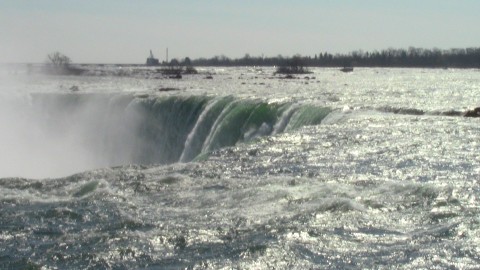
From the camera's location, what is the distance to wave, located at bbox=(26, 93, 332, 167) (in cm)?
2355

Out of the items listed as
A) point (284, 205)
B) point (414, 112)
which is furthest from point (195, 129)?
point (284, 205)

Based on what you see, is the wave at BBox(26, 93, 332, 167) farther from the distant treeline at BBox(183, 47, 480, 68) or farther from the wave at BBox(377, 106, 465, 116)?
the distant treeline at BBox(183, 47, 480, 68)

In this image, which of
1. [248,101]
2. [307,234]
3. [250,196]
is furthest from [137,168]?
[248,101]

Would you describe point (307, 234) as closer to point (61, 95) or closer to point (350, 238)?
point (350, 238)

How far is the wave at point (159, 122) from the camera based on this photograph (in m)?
23.5

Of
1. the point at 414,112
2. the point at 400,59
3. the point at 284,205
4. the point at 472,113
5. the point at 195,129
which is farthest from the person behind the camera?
the point at 400,59

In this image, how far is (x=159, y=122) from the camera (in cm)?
3003

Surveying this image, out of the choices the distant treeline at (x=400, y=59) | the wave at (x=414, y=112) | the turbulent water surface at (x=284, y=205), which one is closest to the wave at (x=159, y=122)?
the turbulent water surface at (x=284, y=205)

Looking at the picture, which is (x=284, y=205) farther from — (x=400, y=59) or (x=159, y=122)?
(x=400, y=59)

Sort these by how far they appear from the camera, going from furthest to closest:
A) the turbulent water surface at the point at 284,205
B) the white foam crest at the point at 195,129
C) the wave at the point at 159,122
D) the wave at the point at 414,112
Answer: the white foam crest at the point at 195,129 → the wave at the point at 414,112 → the wave at the point at 159,122 → the turbulent water surface at the point at 284,205

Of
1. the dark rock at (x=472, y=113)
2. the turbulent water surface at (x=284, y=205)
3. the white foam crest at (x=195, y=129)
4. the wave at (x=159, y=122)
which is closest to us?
the turbulent water surface at (x=284, y=205)

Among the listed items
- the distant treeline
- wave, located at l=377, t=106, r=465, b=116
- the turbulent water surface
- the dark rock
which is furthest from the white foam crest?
the distant treeline

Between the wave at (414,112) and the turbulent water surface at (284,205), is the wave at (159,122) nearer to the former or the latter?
the turbulent water surface at (284,205)

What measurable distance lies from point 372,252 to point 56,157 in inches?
983
